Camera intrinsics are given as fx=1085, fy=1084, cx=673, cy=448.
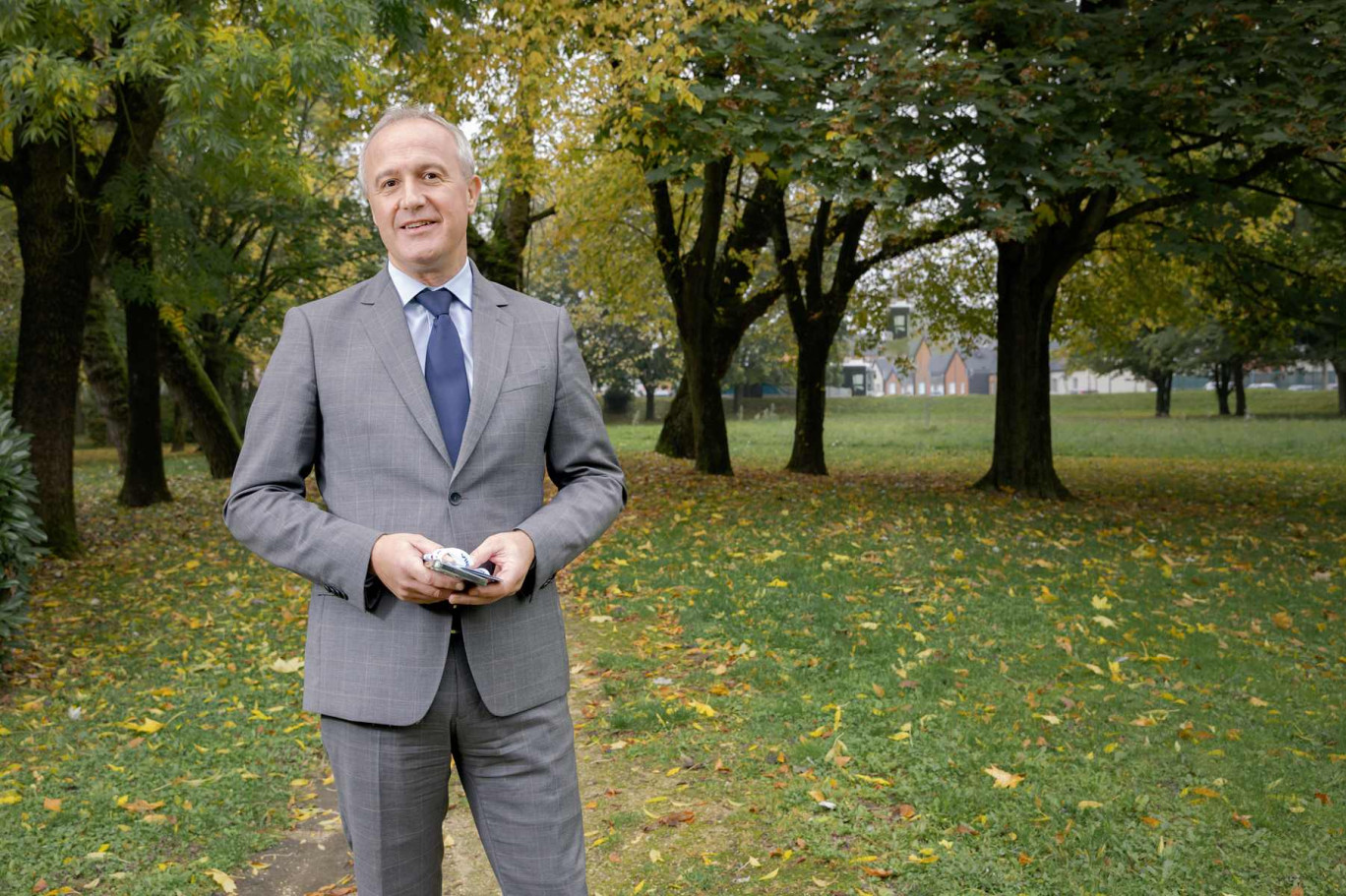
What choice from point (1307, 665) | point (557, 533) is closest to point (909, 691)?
point (1307, 665)

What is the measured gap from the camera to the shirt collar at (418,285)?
2451mm

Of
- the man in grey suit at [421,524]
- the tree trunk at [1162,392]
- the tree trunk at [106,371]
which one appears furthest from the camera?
the tree trunk at [1162,392]

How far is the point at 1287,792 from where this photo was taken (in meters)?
4.92

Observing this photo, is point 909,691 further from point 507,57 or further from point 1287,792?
point 507,57

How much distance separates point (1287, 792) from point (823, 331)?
14.7m

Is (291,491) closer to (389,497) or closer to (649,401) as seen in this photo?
(389,497)

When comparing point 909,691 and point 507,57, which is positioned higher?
point 507,57

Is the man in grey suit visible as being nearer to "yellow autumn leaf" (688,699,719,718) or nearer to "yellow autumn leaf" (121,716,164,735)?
"yellow autumn leaf" (688,699,719,718)

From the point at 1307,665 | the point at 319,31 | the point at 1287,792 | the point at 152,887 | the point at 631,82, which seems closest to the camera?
the point at 152,887

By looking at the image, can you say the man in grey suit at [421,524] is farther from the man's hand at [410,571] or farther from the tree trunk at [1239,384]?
the tree trunk at [1239,384]

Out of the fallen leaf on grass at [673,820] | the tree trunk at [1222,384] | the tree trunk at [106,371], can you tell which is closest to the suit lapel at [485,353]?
the fallen leaf on grass at [673,820]

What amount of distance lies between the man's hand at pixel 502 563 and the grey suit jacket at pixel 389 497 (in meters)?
0.07

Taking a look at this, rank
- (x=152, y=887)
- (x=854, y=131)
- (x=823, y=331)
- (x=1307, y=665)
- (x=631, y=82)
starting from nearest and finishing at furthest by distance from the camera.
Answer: (x=152, y=887)
(x=1307, y=665)
(x=854, y=131)
(x=631, y=82)
(x=823, y=331)

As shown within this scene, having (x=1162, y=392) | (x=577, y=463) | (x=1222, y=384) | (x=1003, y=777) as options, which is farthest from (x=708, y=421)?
(x=1162, y=392)
